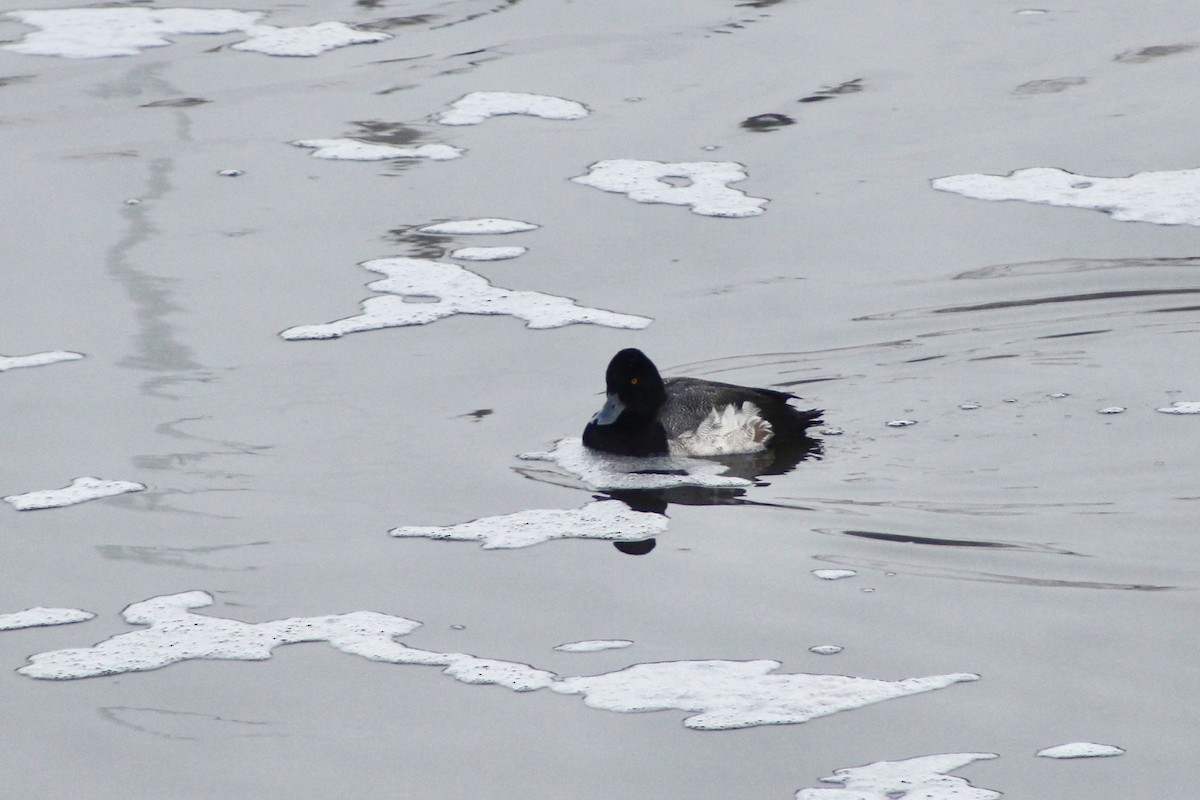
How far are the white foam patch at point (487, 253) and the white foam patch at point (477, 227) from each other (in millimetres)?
245

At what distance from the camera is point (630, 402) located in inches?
316

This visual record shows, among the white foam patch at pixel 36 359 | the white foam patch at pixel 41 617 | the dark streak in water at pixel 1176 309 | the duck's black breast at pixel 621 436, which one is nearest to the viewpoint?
the white foam patch at pixel 41 617

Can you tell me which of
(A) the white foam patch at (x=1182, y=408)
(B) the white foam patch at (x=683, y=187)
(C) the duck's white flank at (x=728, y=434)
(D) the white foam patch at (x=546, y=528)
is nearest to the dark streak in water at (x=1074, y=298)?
(A) the white foam patch at (x=1182, y=408)

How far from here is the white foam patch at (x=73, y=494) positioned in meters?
7.07

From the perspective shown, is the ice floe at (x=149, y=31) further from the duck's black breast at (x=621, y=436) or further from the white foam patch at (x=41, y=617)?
the white foam patch at (x=41, y=617)

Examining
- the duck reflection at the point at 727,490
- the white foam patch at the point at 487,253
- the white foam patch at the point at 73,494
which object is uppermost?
the white foam patch at the point at 487,253

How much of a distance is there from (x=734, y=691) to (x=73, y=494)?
130 inches

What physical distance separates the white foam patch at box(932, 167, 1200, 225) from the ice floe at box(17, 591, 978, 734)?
19.1ft

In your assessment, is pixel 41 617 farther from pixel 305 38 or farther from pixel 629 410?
pixel 305 38

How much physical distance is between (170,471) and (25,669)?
74.4 inches

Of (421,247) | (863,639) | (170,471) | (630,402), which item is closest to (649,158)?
(421,247)

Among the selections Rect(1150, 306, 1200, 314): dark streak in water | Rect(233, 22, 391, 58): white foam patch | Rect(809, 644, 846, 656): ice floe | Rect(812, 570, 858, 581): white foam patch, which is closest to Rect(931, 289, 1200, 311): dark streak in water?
Rect(1150, 306, 1200, 314): dark streak in water

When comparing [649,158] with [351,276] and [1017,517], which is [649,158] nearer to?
[351,276]

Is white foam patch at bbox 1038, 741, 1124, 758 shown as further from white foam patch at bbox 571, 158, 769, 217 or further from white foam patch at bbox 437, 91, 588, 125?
white foam patch at bbox 437, 91, 588, 125
